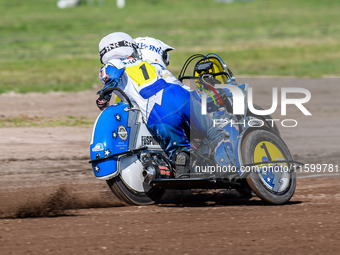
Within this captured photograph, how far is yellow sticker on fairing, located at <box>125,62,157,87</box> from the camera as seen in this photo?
24.0ft

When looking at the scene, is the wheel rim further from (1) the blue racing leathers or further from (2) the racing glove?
(2) the racing glove

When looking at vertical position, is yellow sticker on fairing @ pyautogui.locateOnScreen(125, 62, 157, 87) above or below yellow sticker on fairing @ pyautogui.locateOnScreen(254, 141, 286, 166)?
above

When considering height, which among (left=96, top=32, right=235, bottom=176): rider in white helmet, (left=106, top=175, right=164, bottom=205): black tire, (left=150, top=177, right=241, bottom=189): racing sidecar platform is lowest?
(left=106, top=175, right=164, bottom=205): black tire

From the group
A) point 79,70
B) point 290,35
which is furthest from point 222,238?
point 290,35

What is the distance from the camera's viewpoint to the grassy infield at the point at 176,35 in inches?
848

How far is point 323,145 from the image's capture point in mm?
11820

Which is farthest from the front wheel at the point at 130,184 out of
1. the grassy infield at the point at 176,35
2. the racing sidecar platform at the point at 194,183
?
the grassy infield at the point at 176,35

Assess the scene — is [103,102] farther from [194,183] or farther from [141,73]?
[194,183]

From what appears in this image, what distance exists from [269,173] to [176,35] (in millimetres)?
27974

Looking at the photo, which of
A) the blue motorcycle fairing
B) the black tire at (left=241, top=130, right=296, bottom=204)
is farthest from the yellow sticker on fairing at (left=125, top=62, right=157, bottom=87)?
the black tire at (left=241, top=130, right=296, bottom=204)

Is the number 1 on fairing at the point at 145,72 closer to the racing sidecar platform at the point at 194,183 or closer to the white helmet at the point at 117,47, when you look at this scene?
the white helmet at the point at 117,47

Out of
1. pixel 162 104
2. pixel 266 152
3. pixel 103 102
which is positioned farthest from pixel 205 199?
pixel 103 102

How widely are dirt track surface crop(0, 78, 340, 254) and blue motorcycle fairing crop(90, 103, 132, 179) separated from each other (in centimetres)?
45

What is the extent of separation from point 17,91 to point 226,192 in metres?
10.5
